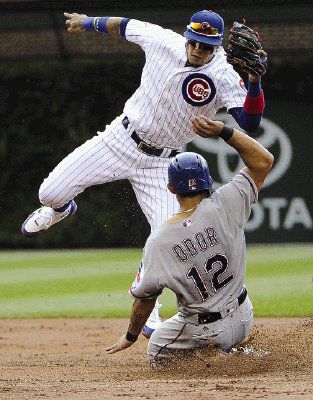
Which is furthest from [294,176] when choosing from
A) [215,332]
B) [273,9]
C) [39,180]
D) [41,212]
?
[215,332]

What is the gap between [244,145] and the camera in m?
5.24

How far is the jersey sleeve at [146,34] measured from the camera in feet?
21.8

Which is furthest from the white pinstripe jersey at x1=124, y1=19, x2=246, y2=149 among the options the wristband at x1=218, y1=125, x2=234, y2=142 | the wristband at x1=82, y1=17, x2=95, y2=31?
the wristband at x1=218, y1=125, x2=234, y2=142

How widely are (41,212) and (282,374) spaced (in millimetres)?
2841

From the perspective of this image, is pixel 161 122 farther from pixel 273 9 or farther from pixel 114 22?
pixel 273 9

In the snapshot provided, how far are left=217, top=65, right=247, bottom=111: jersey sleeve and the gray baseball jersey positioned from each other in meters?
1.11

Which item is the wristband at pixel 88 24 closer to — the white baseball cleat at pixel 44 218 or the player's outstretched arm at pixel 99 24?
the player's outstretched arm at pixel 99 24

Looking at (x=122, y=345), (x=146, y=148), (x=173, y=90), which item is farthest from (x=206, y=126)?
(x=146, y=148)

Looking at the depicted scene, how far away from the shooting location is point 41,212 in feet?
24.4

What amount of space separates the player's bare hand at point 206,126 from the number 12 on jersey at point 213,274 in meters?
0.63

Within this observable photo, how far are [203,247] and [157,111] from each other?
159 centimetres

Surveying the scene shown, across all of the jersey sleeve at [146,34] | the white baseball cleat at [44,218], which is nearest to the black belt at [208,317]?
the jersey sleeve at [146,34]

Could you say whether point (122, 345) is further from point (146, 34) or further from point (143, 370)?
point (146, 34)

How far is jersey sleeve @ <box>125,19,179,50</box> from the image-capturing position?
262 inches
